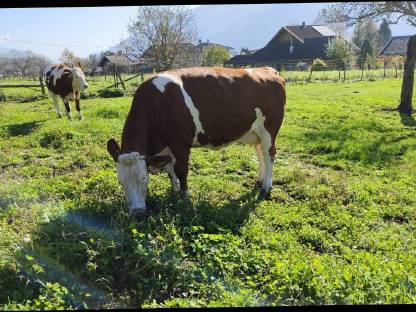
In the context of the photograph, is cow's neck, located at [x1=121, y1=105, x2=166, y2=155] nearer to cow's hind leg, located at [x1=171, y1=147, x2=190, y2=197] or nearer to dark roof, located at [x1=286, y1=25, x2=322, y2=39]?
cow's hind leg, located at [x1=171, y1=147, x2=190, y2=197]

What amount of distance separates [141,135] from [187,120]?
28.4 inches

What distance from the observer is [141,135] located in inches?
225

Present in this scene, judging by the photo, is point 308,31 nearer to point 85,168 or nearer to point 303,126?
point 303,126

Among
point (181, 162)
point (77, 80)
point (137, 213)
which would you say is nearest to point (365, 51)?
point (77, 80)

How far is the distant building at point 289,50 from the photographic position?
50.1 meters

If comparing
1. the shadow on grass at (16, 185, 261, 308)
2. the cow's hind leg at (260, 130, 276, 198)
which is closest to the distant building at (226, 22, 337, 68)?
the cow's hind leg at (260, 130, 276, 198)

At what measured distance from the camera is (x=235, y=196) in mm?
7047

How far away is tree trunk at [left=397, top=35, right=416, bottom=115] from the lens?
15.9 m

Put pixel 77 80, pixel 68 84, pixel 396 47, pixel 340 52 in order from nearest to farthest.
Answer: pixel 77 80, pixel 68 84, pixel 340 52, pixel 396 47

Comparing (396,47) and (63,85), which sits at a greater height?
(396,47)

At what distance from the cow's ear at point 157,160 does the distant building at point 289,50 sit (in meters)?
43.7

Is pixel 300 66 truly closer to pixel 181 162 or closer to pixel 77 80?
pixel 77 80

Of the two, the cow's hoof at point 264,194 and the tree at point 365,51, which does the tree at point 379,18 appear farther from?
the tree at point 365,51

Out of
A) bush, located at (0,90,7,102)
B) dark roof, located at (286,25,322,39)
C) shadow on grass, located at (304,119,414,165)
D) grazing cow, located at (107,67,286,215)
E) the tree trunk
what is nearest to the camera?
grazing cow, located at (107,67,286,215)
